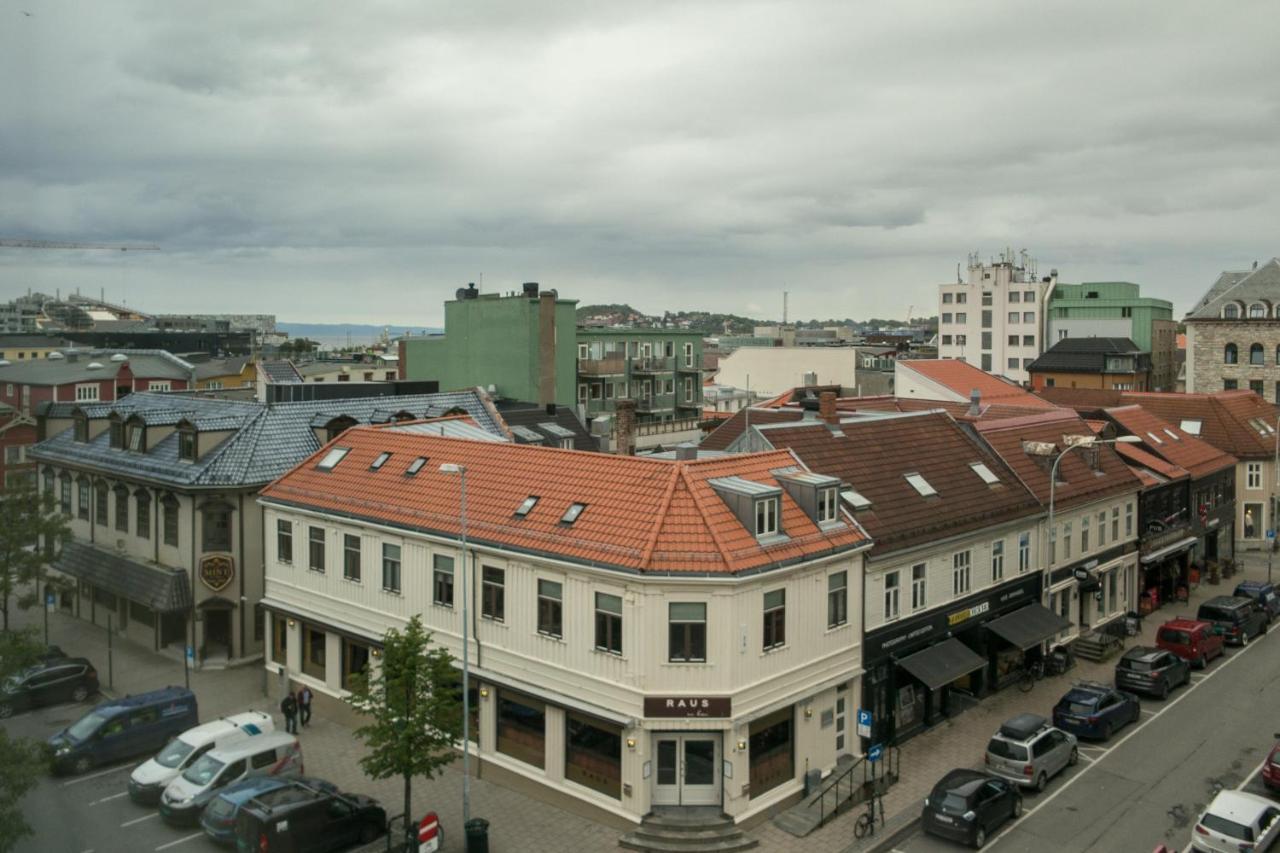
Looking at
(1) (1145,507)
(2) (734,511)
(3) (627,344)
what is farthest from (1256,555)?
(2) (734,511)

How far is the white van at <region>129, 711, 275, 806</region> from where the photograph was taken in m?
25.6

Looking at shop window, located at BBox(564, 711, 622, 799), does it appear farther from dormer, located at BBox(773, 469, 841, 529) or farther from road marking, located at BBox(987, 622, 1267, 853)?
road marking, located at BBox(987, 622, 1267, 853)

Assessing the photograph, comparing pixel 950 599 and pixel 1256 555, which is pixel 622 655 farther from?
pixel 1256 555

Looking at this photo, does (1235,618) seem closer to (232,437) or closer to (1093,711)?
(1093,711)

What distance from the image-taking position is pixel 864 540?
27.2 metres

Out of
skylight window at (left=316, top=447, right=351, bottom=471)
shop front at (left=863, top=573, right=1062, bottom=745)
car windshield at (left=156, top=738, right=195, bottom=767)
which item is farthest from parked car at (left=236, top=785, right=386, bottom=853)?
shop front at (left=863, top=573, right=1062, bottom=745)

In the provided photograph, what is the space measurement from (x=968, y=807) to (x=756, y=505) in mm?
8477

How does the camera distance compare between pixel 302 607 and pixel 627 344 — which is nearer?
pixel 302 607

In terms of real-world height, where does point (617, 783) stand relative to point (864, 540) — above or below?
below

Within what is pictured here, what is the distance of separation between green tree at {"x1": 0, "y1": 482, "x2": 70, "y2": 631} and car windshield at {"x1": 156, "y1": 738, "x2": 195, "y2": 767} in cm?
1178

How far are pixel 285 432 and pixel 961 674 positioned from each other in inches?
1034

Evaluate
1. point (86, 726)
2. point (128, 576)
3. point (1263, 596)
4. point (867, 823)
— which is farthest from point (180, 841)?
point (1263, 596)

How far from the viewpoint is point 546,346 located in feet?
209

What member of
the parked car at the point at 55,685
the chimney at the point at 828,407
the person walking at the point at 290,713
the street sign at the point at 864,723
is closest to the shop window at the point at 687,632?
the street sign at the point at 864,723
